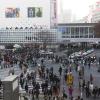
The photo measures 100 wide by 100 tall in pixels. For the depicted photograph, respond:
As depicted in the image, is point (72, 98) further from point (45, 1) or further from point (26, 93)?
point (45, 1)

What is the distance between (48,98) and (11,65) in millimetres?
18334

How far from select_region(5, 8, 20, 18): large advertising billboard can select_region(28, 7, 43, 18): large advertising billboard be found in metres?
3.23

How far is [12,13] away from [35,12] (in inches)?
236

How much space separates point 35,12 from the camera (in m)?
107

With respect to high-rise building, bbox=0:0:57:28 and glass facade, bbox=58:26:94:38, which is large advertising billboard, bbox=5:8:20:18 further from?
glass facade, bbox=58:26:94:38

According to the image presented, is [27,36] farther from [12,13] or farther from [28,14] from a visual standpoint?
[12,13]

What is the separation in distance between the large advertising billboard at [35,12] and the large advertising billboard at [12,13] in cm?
323

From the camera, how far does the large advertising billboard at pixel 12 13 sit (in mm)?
107050

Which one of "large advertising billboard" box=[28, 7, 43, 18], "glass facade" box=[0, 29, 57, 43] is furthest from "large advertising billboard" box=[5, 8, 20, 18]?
"glass facade" box=[0, 29, 57, 43]

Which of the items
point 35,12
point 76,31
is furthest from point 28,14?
point 76,31

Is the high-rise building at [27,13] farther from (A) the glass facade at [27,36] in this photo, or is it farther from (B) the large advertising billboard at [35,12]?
(A) the glass facade at [27,36]

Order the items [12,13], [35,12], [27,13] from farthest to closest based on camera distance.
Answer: [12,13], [27,13], [35,12]

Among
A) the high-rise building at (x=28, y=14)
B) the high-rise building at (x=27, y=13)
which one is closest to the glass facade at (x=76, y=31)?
the high-rise building at (x=28, y=14)

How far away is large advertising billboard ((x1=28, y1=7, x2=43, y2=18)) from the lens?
4171 inches
